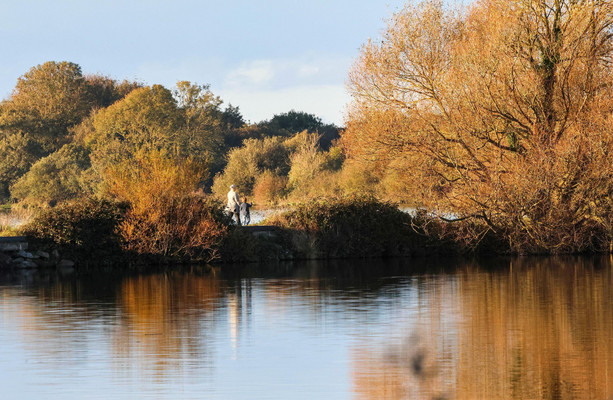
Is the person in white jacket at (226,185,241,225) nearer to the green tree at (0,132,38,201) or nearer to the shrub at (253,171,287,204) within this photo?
the shrub at (253,171,287,204)

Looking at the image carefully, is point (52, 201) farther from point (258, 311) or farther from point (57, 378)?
point (57, 378)

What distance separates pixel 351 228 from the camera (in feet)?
94.7

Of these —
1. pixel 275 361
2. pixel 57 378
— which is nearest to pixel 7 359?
pixel 57 378

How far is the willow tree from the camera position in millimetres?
26453

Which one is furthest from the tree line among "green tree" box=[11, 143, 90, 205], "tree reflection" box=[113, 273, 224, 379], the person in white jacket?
"tree reflection" box=[113, 273, 224, 379]

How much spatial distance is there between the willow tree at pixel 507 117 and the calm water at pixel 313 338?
243 inches

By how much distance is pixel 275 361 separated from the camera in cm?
1002

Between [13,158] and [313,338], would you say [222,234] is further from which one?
[13,158]

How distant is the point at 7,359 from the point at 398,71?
2084cm

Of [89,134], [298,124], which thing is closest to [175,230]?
[89,134]

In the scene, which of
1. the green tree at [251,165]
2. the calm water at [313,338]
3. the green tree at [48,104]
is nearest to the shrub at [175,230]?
the calm water at [313,338]

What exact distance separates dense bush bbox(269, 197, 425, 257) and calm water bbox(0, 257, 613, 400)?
752 cm

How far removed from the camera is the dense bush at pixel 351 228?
28.5 meters

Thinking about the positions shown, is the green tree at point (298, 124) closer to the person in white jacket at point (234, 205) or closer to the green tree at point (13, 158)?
the green tree at point (13, 158)
